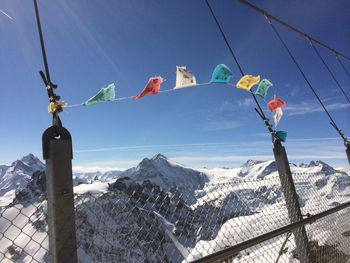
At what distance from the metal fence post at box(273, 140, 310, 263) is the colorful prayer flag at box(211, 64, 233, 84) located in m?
1.26

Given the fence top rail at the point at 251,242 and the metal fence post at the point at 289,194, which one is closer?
the fence top rail at the point at 251,242

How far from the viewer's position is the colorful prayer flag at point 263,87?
574cm

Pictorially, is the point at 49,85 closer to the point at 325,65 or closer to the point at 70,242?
the point at 70,242

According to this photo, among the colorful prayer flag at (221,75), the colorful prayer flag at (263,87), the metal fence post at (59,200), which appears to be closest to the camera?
the metal fence post at (59,200)

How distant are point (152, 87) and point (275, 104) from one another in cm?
289

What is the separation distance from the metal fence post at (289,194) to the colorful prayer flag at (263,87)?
121 centimetres

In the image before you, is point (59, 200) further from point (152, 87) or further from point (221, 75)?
point (221, 75)

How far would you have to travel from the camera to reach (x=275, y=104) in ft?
20.4

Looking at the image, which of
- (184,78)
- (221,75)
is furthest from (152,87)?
(221,75)

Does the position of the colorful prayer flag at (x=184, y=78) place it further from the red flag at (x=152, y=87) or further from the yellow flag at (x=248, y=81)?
the yellow flag at (x=248, y=81)

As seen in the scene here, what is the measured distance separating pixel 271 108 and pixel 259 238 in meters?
2.95

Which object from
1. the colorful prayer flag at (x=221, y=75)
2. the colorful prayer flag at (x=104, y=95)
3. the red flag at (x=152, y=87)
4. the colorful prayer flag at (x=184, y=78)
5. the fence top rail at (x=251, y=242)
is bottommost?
the fence top rail at (x=251, y=242)

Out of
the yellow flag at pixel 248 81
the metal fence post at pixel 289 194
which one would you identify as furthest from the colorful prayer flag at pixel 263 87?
the metal fence post at pixel 289 194

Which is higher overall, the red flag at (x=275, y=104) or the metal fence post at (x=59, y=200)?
the red flag at (x=275, y=104)
